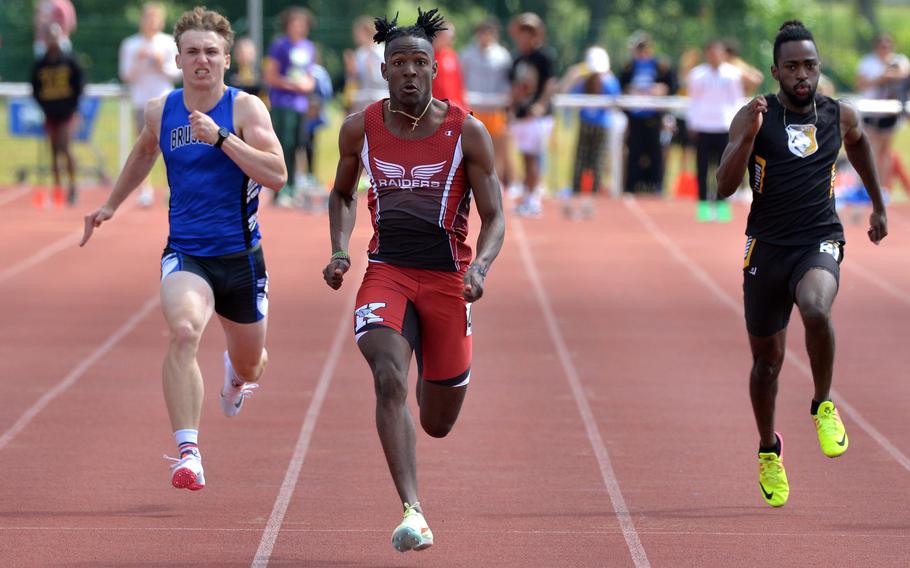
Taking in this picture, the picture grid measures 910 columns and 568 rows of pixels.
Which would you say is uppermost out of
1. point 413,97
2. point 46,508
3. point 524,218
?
point 413,97

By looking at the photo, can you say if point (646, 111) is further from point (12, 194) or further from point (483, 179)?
point (483, 179)

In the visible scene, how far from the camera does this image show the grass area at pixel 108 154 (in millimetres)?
22359

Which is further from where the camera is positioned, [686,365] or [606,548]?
[686,365]

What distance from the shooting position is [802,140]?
6.68 m

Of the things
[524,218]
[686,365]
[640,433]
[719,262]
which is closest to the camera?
[640,433]

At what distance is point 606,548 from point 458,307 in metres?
1.03

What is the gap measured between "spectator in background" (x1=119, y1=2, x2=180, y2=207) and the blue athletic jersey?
11.8 meters

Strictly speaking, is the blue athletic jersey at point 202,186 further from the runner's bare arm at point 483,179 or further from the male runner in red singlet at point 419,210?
the runner's bare arm at point 483,179

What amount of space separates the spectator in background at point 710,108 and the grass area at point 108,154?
114 inches

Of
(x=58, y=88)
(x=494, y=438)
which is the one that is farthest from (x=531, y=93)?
(x=494, y=438)

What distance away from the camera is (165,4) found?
37406 millimetres

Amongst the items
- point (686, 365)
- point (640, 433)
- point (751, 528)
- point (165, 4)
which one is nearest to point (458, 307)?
point (751, 528)

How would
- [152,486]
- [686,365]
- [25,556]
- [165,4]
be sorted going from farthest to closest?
[165,4]
[686,365]
[152,486]
[25,556]

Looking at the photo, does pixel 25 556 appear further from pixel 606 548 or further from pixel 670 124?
pixel 670 124
